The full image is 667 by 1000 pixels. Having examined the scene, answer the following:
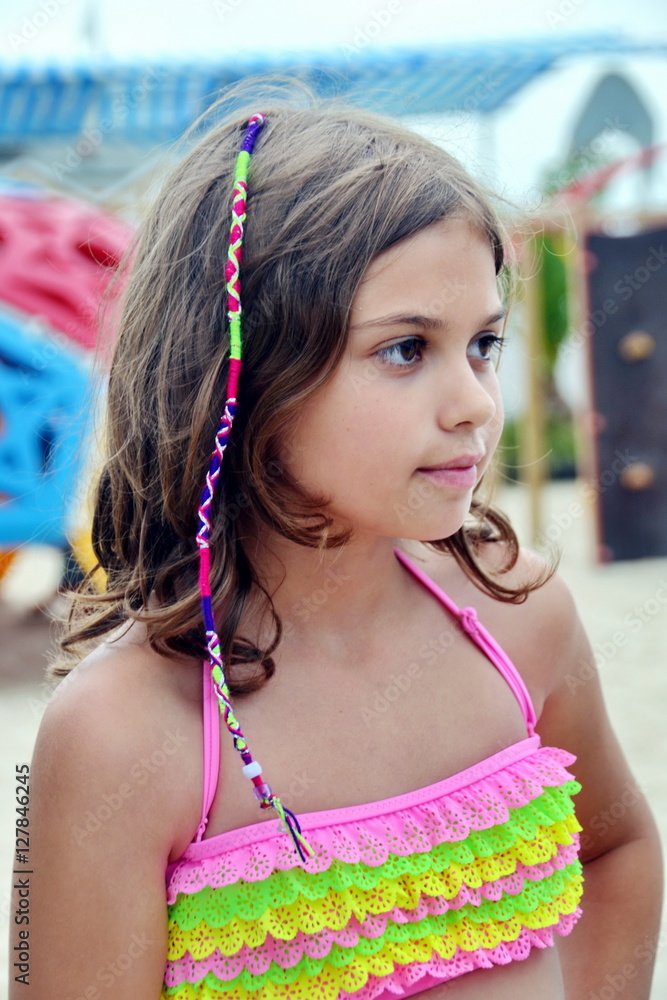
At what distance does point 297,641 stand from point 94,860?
367mm

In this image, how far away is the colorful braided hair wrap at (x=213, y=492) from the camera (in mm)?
1164

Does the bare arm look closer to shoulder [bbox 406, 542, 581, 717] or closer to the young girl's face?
the young girl's face

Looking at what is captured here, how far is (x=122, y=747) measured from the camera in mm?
1146

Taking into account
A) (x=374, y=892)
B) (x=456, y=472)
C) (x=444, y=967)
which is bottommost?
(x=444, y=967)

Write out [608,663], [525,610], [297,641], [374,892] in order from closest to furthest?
[374,892] → [297,641] → [525,610] → [608,663]

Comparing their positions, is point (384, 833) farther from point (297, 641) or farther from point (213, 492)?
point (213, 492)

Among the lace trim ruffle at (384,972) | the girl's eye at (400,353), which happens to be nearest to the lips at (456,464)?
the girl's eye at (400,353)

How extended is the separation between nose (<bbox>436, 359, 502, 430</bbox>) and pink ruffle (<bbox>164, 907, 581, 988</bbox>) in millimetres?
589

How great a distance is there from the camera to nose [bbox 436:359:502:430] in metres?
1.21

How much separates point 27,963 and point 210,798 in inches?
10.5

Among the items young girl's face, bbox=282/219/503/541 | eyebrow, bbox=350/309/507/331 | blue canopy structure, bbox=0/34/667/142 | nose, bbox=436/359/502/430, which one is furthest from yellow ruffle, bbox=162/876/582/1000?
blue canopy structure, bbox=0/34/667/142

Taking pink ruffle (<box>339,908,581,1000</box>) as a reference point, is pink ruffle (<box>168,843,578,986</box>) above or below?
above

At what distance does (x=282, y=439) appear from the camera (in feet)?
4.20

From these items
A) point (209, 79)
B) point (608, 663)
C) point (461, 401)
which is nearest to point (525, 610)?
point (461, 401)
